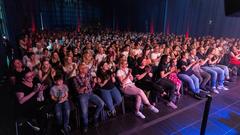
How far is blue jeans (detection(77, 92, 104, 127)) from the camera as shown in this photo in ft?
9.66

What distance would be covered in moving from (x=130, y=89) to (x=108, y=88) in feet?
1.50

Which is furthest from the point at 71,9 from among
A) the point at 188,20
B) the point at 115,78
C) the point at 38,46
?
the point at 115,78

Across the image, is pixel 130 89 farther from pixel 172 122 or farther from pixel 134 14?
pixel 134 14

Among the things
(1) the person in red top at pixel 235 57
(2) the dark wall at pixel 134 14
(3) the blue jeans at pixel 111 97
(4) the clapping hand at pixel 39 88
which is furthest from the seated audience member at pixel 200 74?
(2) the dark wall at pixel 134 14

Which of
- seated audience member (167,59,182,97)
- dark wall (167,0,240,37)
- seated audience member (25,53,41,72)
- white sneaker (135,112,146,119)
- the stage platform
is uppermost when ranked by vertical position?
dark wall (167,0,240,37)

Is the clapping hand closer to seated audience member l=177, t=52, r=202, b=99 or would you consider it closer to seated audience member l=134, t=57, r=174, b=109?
seated audience member l=134, t=57, r=174, b=109

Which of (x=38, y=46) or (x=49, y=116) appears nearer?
(x=49, y=116)

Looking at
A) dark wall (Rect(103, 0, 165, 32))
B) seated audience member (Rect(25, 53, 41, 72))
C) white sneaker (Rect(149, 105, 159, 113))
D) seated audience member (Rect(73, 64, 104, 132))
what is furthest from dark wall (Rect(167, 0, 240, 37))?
seated audience member (Rect(25, 53, 41, 72))

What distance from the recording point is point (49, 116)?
284cm

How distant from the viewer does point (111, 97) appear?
11.0 feet

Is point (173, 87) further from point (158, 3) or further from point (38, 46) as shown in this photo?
point (158, 3)

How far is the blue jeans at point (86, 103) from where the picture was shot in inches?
116

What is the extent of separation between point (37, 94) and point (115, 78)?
4.94 feet

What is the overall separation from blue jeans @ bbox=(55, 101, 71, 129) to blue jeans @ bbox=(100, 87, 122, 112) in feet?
2.25
